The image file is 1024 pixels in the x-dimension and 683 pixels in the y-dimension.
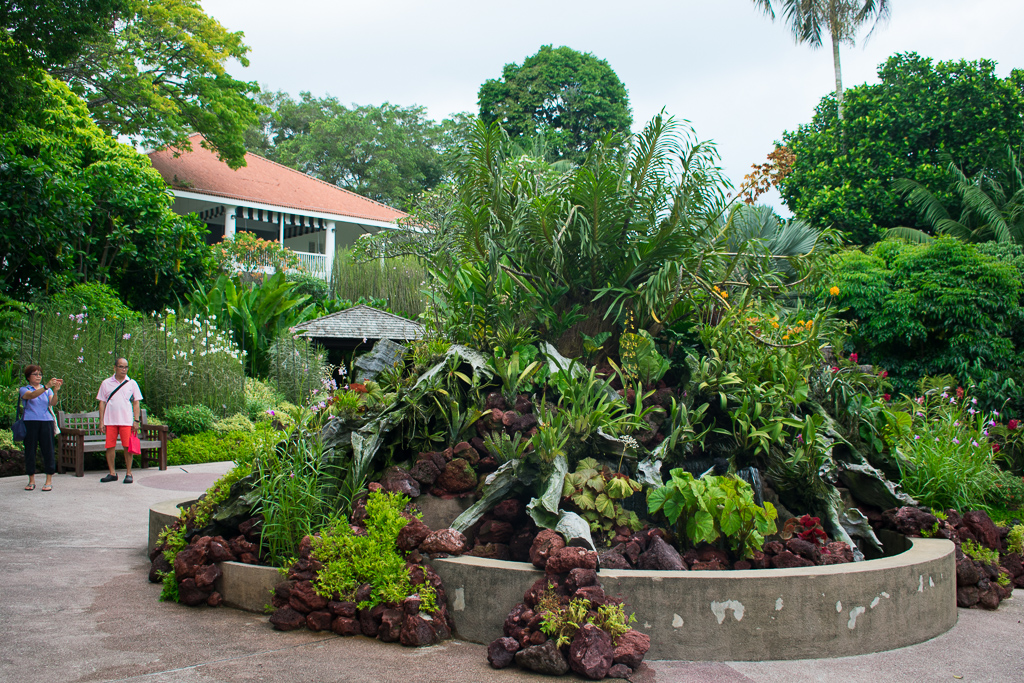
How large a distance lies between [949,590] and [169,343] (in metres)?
10.4

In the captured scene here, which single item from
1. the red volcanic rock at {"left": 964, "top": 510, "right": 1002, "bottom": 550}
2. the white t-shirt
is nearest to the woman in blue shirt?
the white t-shirt

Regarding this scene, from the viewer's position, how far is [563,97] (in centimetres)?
2659

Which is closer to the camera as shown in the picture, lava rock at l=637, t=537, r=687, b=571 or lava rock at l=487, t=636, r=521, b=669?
lava rock at l=487, t=636, r=521, b=669

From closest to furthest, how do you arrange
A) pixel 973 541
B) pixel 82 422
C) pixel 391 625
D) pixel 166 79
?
pixel 391 625 < pixel 973 541 < pixel 82 422 < pixel 166 79

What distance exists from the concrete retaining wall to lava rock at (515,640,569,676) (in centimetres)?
33

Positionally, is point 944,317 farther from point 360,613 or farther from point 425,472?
point 360,613

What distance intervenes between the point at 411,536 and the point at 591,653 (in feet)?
3.77

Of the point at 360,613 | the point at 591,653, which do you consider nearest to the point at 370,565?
the point at 360,613

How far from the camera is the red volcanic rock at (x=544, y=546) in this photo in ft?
11.1

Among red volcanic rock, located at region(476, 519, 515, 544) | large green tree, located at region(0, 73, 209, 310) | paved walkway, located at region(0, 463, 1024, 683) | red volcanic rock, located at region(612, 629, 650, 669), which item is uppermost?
large green tree, located at region(0, 73, 209, 310)

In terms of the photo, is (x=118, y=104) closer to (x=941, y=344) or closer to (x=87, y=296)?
(x=87, y=296)

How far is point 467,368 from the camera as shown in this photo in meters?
5.07

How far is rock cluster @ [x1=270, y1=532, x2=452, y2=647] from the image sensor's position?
3.36 meters

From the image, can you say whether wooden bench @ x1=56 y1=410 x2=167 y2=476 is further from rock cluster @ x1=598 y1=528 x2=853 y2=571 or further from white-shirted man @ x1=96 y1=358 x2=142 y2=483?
rock cluster @ x1=598 y1=528 x2=853 y2=571
